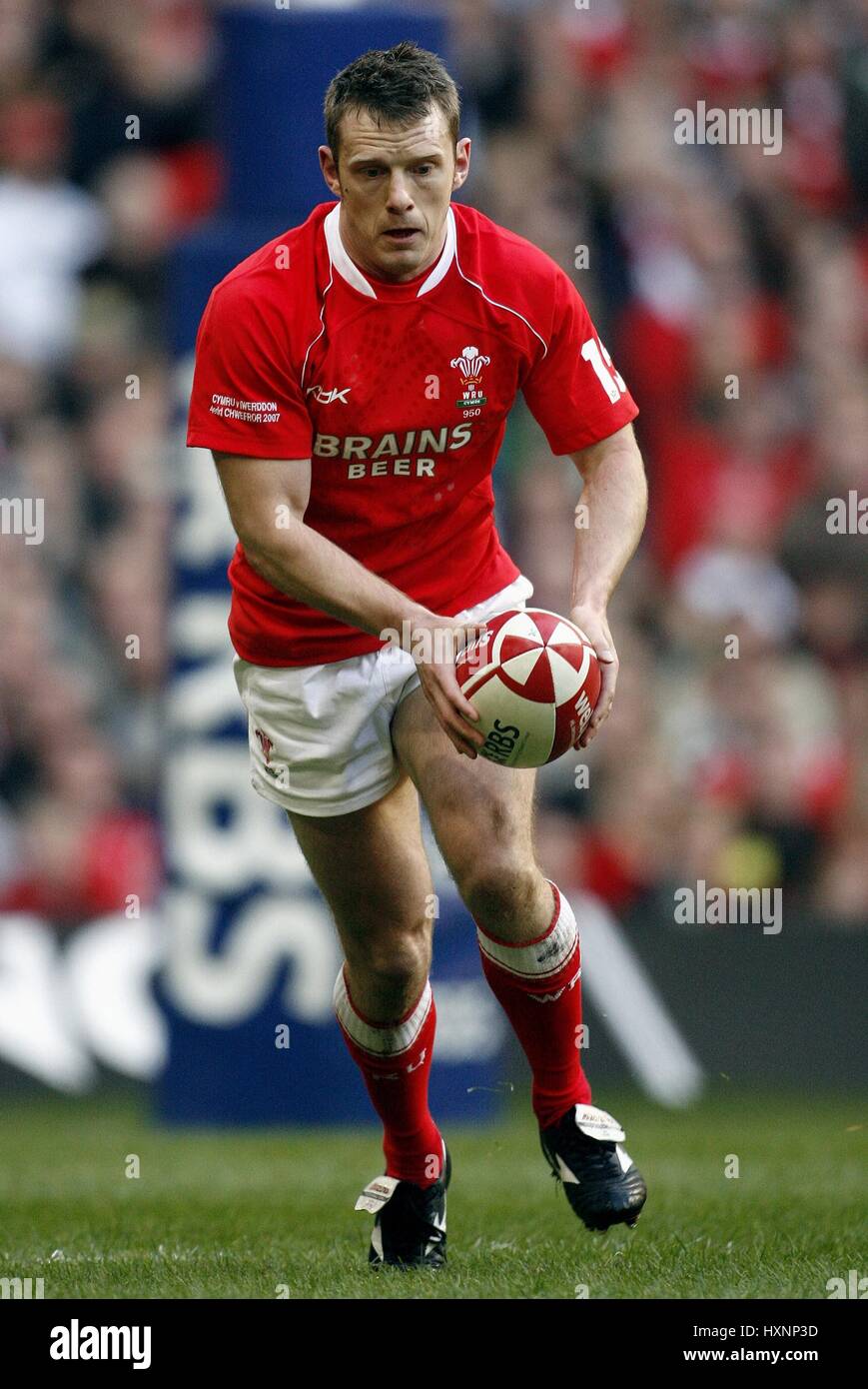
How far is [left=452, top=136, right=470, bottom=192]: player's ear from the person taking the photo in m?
5.20

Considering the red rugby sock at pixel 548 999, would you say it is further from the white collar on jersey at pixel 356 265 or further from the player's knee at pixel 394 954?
the white collar on jersey at pixel 356 265

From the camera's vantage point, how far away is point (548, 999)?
5324 millimetres

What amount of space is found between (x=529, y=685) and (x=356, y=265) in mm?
1109

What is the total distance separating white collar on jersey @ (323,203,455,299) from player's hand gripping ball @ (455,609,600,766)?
84cm

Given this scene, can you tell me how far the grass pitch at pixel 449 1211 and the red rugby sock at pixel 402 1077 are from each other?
0.80 ft

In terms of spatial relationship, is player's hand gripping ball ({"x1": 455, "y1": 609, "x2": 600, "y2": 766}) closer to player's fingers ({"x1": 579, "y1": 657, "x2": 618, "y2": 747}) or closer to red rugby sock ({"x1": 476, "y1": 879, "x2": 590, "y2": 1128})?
player's fingers ({"x1": 579, "y1": 657, "x2": 618, "y2": 747})

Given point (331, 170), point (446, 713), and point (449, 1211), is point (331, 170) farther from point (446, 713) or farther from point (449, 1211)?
point (449, 1211)

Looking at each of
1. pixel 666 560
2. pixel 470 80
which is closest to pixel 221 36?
pixel 470 80

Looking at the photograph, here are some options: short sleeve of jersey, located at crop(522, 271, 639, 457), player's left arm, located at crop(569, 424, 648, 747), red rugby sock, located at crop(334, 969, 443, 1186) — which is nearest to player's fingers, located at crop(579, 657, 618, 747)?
player's left arm, located at crop(569, 424, 648, 747)

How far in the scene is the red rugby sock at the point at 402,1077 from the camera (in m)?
5.59

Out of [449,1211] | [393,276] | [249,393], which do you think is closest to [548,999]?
[449,1211]

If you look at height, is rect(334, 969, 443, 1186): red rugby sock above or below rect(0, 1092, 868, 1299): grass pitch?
above

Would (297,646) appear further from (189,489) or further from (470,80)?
(470,80)

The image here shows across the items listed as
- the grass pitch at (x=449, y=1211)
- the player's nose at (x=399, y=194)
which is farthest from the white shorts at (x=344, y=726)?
the grass pitch at (x=449, y=1211)
